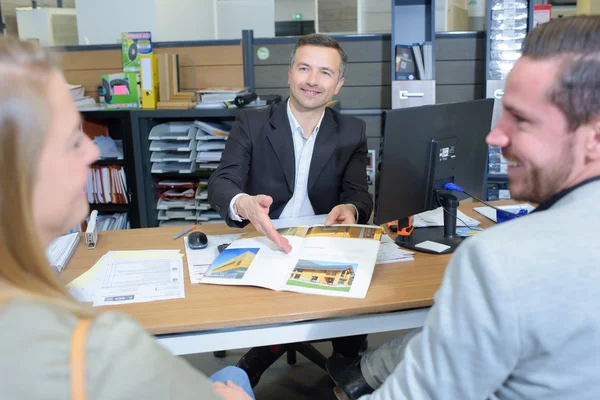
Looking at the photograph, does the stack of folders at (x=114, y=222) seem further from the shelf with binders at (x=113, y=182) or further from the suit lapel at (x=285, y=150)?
the suit lapel at (x=285, y=150)

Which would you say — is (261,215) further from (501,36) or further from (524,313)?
(501,36)

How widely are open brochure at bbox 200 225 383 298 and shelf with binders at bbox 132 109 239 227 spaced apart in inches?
61.4

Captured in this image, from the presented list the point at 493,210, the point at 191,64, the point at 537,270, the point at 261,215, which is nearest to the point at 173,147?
the point at 191,64

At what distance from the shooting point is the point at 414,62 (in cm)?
314

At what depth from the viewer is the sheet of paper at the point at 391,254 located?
148 cm

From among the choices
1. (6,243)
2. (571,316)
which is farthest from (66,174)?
(571,316)

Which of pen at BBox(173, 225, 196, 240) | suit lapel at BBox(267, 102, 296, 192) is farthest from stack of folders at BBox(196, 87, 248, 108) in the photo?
pen at BBox(173, 225, 196, 240)

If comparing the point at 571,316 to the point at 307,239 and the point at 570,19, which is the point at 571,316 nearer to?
the point at 570,19

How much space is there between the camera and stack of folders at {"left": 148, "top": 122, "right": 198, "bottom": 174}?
3.04 metres

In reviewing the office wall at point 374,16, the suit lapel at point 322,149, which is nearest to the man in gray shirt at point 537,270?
the suit lapel at point 322,149

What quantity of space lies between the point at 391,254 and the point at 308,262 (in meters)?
0.28

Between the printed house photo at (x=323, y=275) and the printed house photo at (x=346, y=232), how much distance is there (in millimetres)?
154

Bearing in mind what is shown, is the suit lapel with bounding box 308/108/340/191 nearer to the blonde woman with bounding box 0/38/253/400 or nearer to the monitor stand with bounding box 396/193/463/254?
the monitor stand with bounding box 396/193/463/254

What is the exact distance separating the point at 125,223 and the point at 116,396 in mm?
2853
